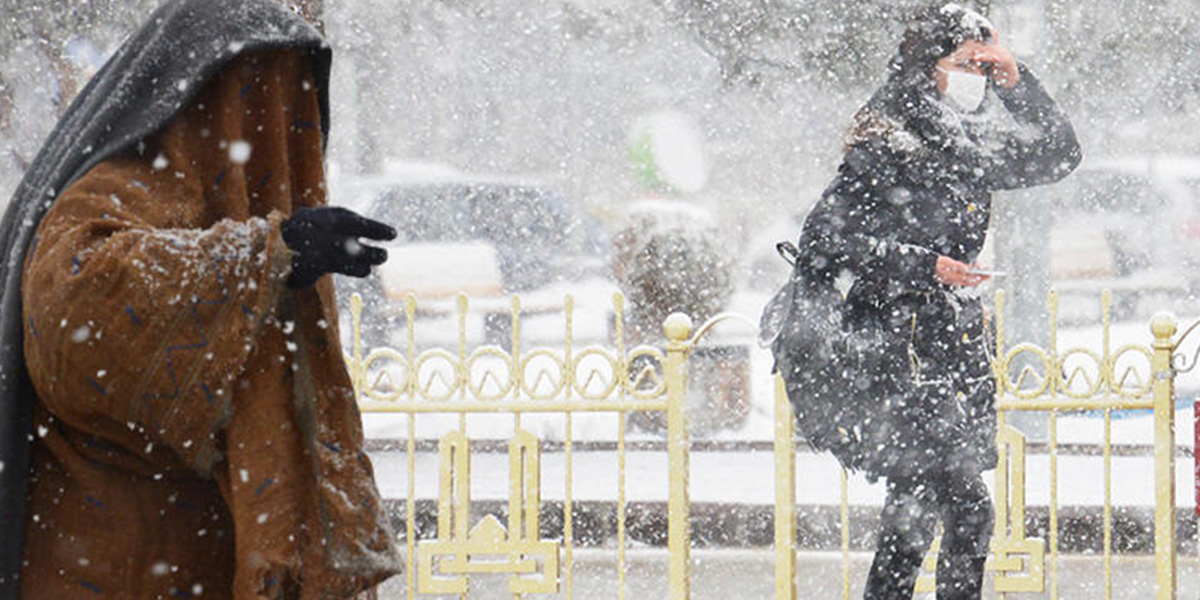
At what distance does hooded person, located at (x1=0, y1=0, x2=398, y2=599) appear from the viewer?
209cm

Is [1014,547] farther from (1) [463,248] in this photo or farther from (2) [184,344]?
(1) [463,248]

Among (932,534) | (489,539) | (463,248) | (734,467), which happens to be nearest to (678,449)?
(489,539)

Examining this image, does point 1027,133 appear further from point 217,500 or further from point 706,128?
point 706,128

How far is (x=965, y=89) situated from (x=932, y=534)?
3.81ft

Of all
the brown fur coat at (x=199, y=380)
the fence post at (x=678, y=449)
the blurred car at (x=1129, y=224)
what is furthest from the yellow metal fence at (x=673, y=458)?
the blurred car at (x=1129, y=224)

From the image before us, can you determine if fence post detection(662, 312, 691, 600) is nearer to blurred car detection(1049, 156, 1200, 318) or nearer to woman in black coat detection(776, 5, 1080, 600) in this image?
woman in black coat detection(776, 5, 1080, 600)

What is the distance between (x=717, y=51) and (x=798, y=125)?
1062 centimetres

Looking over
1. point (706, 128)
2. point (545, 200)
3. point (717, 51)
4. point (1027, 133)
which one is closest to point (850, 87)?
point (717, 51)

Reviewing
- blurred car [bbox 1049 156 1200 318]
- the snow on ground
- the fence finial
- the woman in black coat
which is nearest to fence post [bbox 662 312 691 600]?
the fence finial

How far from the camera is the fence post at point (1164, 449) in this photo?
5047 mm

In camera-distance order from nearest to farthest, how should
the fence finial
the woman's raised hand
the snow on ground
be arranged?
the woman's raised hand → the fence finial → the snow on ground

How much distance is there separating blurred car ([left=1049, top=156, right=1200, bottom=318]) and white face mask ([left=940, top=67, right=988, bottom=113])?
13.3 m

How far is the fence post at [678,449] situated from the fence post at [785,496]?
254 millimetres

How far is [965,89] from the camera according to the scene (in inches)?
187
